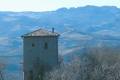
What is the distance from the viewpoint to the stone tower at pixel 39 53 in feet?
197

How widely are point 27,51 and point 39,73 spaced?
4254 mm

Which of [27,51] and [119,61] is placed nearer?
[119,61]

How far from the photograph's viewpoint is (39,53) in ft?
202

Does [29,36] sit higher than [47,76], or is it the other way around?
[29,36]

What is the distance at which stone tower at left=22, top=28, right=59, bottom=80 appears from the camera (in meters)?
60.1

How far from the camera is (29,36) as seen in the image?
63344 mm

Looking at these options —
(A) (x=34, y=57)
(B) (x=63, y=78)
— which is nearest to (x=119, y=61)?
(B) (x=63, y=78)

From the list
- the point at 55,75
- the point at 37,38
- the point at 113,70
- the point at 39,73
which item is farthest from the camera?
the point at 37,38

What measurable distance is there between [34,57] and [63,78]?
813 cm

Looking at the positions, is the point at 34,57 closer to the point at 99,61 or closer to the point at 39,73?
the point at 39,73

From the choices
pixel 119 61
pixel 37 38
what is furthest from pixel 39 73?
pixel 119 61

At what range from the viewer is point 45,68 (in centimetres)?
5947

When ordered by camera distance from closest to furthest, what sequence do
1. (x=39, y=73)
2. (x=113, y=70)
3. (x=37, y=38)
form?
(x=113, y=70) → (x=39, y=73) → (x=37, y=38)

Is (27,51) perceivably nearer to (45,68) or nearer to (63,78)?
(45,68)
